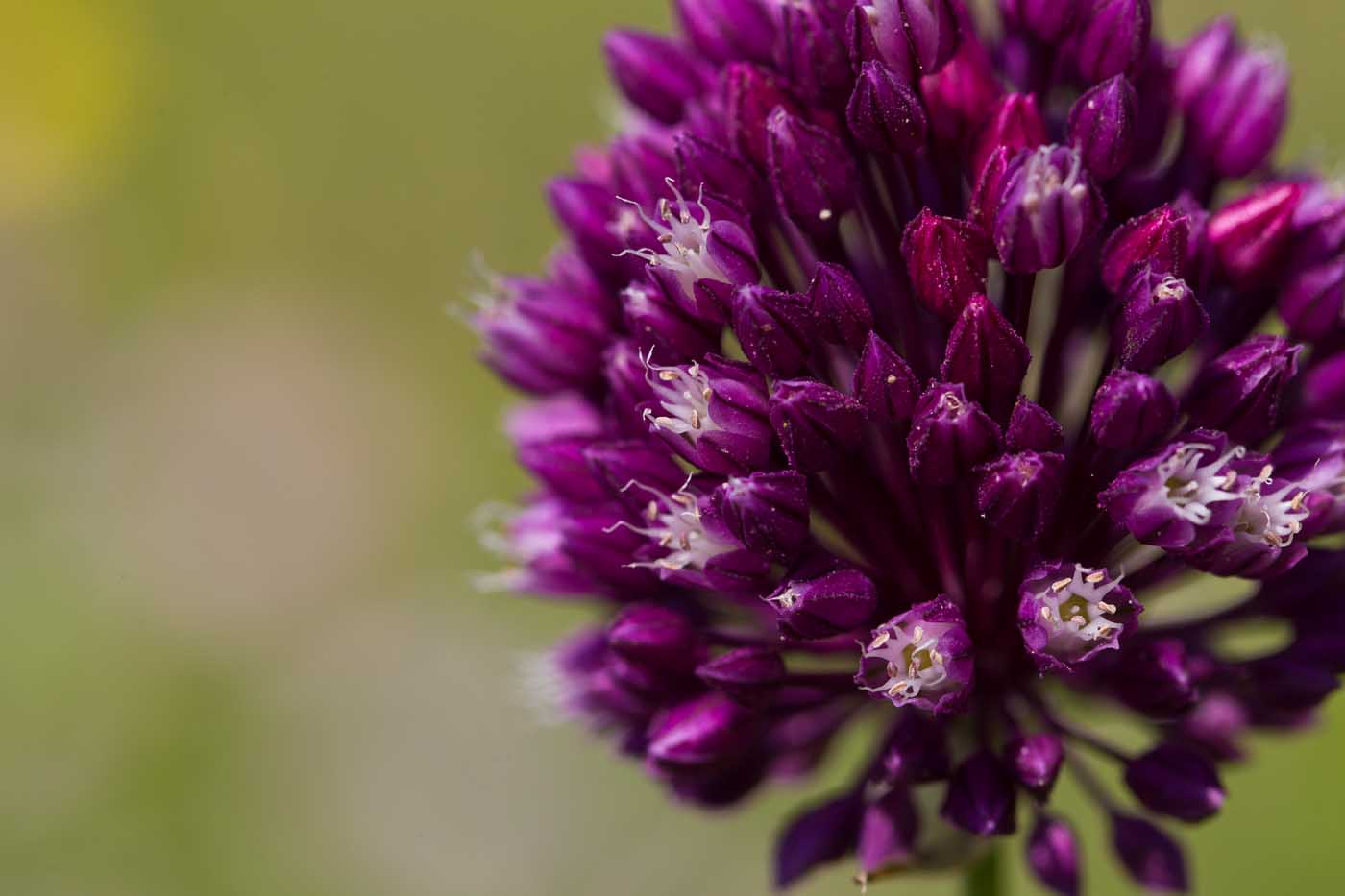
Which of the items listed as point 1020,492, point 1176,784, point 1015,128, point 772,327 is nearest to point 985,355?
point 1020,492

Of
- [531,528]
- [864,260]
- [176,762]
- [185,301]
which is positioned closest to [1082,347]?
[864,260]

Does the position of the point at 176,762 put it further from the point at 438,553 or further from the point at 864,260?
the point at 864,260

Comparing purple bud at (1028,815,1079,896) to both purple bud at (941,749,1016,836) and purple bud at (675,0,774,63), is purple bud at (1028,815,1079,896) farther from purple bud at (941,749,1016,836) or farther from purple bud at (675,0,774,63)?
purple bud at (675,0,774,63)

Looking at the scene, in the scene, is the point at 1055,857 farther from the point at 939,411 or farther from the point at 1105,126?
the point at 1105,126

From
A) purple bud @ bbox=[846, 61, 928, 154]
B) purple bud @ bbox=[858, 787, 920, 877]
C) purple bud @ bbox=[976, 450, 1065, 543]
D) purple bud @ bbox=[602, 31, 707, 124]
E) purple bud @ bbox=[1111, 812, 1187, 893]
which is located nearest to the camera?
purple bud @ bbox=[976, 450, 1065, 543]

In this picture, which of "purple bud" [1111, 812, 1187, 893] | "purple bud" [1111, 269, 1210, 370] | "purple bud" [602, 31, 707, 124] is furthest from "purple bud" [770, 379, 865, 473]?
"purple bud" [1111, 812, 1187, 893]

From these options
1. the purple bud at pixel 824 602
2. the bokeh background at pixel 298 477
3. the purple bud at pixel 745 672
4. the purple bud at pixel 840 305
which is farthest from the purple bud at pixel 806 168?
the bokeh background at pixel 298 477

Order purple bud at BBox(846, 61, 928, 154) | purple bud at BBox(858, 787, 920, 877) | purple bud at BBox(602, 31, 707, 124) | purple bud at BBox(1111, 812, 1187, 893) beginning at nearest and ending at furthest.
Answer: purple bud at BBox(846, 61, 928, 154)
purple bud at BBox(858, 787, 920, 877)
purple bud at BBox(1111, 812, 1187, 893)
purple bud at BBox(602, 31, 707, 124)
